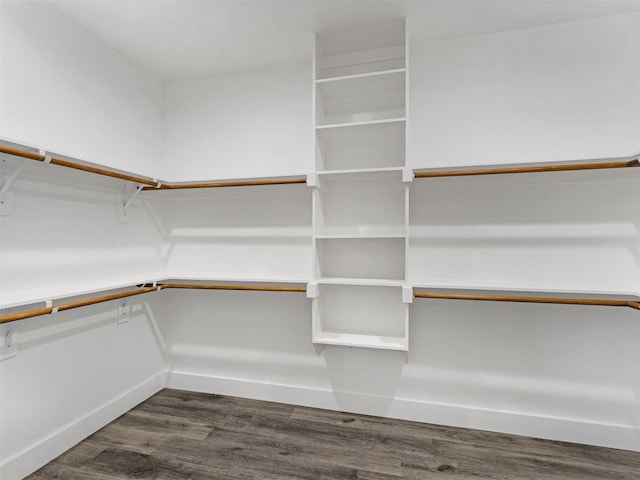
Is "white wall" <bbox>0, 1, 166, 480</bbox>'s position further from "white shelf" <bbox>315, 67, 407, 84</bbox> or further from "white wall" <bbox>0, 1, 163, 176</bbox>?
"white shelf" <bbox>315, 67, 407, 84</bbox>

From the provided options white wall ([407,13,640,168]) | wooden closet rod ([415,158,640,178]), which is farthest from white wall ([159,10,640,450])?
wooden closet rod ([415,158,640,178])

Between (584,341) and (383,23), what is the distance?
2.18m

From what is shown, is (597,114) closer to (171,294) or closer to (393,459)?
(393,459)

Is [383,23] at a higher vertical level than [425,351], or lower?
higher

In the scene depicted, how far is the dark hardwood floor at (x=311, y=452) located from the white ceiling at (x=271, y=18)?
95.0 inches

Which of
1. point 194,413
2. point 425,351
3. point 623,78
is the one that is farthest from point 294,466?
point 623,78

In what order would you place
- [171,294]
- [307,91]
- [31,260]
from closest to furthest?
[31,260] → [307,91] → [171,294]

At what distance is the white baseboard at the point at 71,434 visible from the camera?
163cm

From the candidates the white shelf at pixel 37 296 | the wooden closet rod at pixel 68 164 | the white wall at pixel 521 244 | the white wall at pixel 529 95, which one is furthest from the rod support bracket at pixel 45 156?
the white wall at pixel 521 244

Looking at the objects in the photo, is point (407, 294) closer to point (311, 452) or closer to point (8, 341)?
point (311, 452)

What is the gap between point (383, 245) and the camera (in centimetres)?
219

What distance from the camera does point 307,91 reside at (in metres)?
2.38

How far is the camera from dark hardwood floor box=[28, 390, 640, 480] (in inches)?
66.8

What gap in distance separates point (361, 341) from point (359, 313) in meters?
0.27
